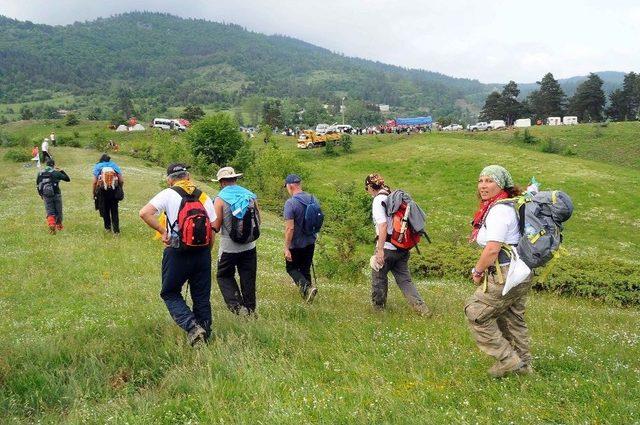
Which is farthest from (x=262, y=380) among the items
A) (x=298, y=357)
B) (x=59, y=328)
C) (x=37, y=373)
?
(x=59, y=328)

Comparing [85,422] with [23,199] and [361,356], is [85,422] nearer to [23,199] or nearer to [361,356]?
[361,356]

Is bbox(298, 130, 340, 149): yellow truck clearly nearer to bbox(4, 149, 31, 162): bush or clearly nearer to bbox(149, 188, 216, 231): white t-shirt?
bbox(4, 149, 31, 162): bush

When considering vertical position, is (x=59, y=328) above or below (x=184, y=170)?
below

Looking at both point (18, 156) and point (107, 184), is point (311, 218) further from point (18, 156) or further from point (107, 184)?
point (18, 156)

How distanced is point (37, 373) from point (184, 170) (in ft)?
10.3

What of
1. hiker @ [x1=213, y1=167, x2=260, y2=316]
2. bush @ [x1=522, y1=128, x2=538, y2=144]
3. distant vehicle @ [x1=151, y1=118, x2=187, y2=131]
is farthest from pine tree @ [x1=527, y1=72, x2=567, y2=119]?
hiker @ [x1=213, y1=167, x2=260, y2=316]

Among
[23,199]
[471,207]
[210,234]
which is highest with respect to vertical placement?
[210,234]

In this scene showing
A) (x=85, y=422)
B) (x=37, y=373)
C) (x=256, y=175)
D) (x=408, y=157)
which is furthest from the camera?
(x=408, y=157)

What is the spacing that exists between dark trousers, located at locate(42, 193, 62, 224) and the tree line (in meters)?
103

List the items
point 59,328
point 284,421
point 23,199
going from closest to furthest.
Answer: point 284,421, point 59,328, point 23,199

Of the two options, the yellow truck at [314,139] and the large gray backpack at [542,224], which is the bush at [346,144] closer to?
the yellow truck at [314,139]

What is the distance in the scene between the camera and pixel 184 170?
718 cm

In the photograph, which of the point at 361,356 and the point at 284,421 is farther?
the point at 361,356

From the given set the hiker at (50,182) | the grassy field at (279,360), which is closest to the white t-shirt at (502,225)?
the grassy field at (279,360)
